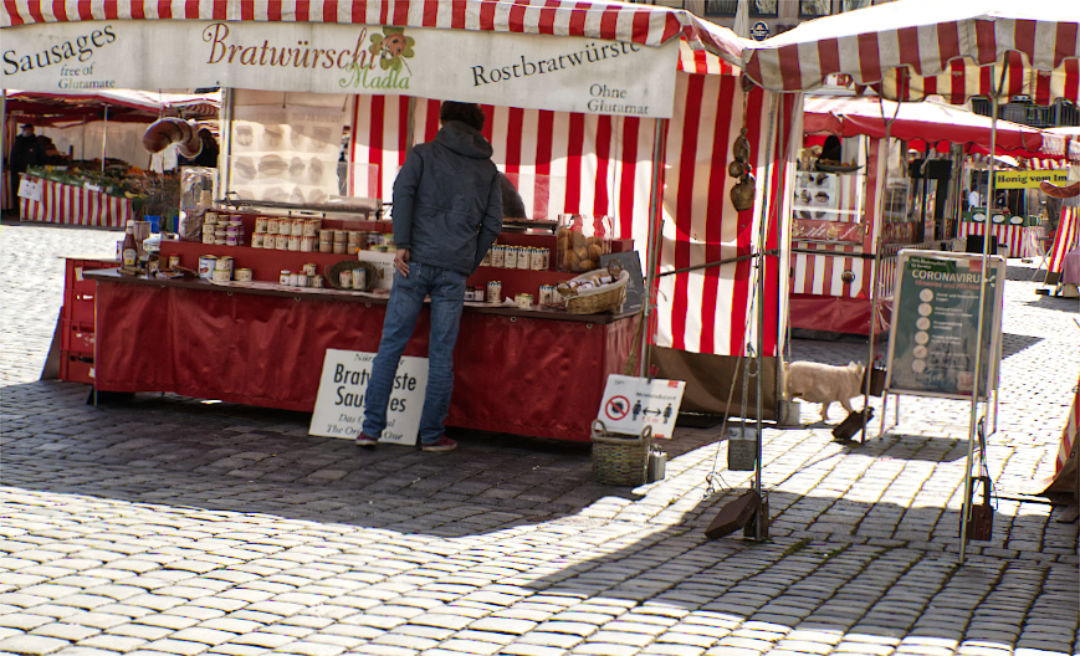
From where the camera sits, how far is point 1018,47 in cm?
589

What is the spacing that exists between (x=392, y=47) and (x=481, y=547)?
129 inches

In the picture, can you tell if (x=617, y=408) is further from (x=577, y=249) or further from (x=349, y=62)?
(x=349, y=62)

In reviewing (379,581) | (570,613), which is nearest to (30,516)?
(379,581)

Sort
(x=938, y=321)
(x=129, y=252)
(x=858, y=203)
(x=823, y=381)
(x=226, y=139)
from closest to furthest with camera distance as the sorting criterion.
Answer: (x=938, y=321) < (x=129, y=252) < (x=823, y=381) < (x=226, y=139) < (x=858, y=203)

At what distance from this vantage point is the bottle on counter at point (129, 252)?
8.89m

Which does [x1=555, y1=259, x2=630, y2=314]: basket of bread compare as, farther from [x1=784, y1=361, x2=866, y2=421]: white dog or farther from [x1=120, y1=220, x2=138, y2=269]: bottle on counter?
[x1=120, y1=220, x2=138, y2=269]: bottle on counter

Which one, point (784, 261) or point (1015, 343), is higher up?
point (784, 261)

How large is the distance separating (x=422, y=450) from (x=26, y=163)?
23.5m

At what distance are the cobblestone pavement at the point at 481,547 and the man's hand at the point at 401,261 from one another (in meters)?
1.07

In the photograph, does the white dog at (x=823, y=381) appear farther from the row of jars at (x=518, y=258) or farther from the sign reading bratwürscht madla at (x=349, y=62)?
the sign reading bratwürscht madla at (x=349, y=62)

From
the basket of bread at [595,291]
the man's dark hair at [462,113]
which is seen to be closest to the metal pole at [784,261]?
the basket of bread at [595,291]

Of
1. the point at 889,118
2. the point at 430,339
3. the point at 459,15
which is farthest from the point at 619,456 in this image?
the point at 889,118

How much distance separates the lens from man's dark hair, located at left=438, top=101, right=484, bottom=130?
A: 313 inches

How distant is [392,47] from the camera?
7.88 metres
